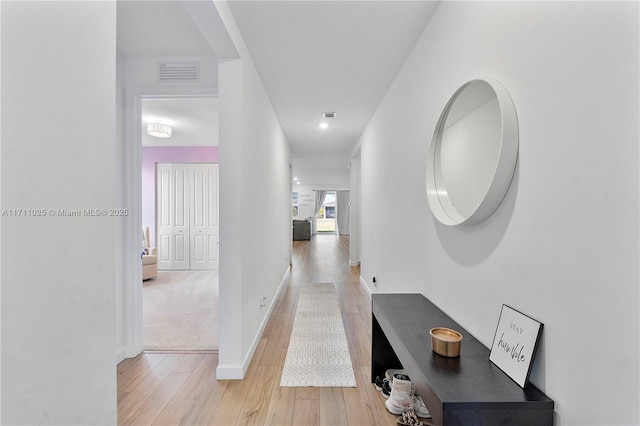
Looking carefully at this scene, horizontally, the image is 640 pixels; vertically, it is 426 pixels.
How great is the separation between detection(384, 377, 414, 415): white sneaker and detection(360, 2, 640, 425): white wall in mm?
524

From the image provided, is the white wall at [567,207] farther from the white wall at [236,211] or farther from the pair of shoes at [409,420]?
the white wall at [236,211]

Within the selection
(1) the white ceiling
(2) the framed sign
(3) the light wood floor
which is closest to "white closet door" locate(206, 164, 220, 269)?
(1) the white ceiling

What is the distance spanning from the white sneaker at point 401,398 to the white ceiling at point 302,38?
2245 millimetres

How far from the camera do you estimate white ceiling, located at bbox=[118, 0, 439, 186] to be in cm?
178

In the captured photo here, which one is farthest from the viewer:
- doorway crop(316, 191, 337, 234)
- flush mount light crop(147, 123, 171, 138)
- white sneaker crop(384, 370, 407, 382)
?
doorway crop(316, 191, 337, 234)

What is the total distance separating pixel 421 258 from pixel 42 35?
2044 millimetres

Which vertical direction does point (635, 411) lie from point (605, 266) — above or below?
below

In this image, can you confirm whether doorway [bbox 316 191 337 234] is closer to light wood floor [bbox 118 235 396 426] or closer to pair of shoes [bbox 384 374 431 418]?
light wood floor [bbox 118 235 396 426]

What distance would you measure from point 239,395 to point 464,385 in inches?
57.7

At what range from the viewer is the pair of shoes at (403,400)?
65.3 inches

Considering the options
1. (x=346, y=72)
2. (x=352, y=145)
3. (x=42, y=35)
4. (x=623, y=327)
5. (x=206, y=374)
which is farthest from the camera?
(x=352, y=145)

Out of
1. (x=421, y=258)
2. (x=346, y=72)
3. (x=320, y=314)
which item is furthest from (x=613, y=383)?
(x=320, y=314)

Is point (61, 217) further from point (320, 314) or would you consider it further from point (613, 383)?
point (320, 314)

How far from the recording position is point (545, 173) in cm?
95
